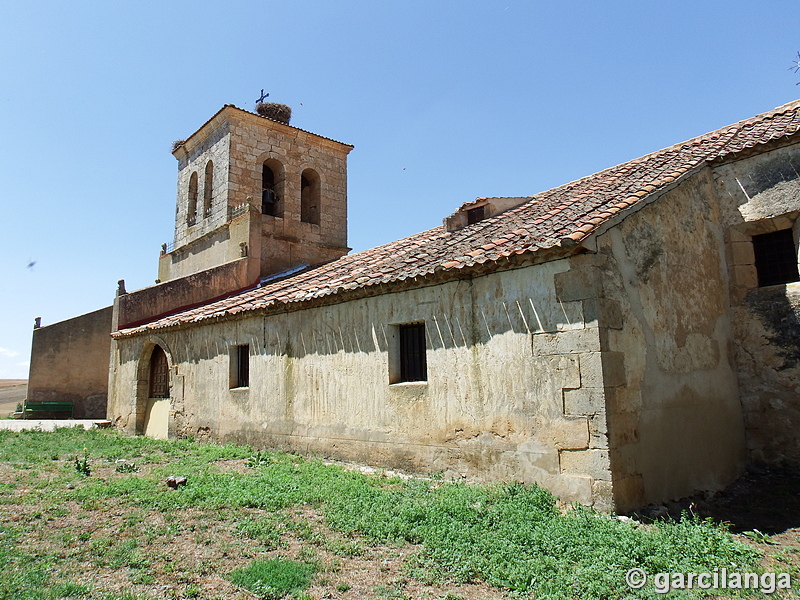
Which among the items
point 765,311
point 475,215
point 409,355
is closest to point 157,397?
point 409,355

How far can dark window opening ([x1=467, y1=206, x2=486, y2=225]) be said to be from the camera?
32.3ft

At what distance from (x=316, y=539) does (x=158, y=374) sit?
10111 millimetres

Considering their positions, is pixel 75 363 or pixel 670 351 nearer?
pixel 670 351

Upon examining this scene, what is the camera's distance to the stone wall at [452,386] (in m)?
5.91

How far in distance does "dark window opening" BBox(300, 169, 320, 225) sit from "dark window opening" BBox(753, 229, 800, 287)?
11.9 metres

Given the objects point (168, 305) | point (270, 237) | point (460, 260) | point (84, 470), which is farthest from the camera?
point (270, 237)

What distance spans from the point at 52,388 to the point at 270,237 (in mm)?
7776

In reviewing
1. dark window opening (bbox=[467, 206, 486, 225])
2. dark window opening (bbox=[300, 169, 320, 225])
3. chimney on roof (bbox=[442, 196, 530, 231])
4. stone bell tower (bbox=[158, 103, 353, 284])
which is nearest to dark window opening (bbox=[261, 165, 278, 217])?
stone bell tower (bbox=[158, 103, 353, 284])

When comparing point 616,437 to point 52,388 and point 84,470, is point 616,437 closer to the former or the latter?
point 84,470

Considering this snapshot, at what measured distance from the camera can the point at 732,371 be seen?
792 centimetres

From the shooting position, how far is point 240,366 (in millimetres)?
11055

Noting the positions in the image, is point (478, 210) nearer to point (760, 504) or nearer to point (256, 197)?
point (760, 504)

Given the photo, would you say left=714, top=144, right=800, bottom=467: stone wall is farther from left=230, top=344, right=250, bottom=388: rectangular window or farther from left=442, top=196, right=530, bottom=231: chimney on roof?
left=230, top=344, right=250, bottom=388: rectangular window

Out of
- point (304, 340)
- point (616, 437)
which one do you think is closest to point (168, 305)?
point (304, 340)
